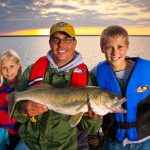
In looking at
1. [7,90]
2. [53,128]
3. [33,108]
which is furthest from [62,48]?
[7,90]

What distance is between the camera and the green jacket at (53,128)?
462 centimetres

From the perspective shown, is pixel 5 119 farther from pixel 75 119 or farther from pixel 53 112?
pixel 75 119

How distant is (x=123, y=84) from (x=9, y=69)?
6.64 feet

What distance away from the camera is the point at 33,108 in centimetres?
441

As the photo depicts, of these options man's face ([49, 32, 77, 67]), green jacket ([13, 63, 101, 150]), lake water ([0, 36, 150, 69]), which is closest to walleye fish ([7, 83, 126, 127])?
green jacket ([13, 63, 101, 150])

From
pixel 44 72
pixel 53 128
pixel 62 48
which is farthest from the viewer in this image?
pixel 44 72

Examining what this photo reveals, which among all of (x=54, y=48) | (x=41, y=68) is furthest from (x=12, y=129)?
(x=54, y=48)

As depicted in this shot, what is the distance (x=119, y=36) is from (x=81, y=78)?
0.91 m

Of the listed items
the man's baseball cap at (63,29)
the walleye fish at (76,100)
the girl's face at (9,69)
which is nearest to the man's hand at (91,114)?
the walleye fish at (76,100)

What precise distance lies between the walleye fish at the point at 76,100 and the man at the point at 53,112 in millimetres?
196

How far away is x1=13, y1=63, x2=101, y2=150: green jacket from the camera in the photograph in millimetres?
4617

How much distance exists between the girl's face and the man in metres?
0.90

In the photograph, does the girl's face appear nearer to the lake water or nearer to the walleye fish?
the walleye fish

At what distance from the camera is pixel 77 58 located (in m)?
4.89
